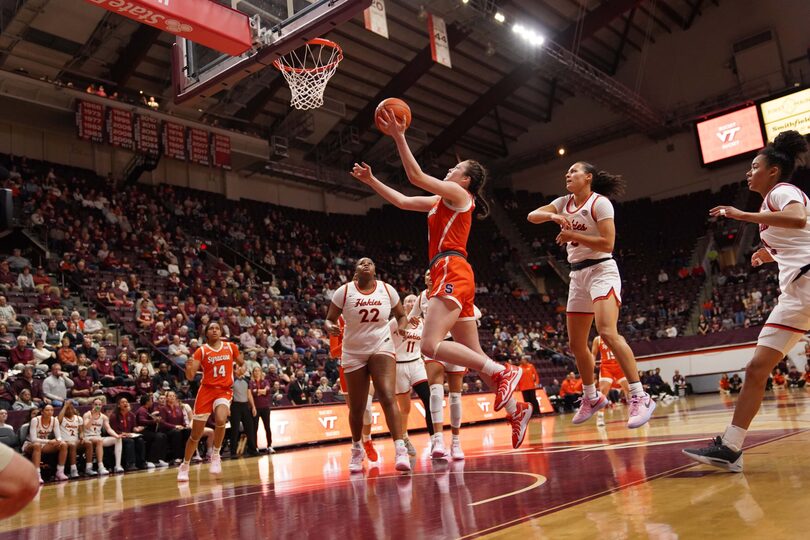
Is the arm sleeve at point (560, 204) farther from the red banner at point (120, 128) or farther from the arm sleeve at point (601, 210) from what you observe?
the red banner at point (120, 128)

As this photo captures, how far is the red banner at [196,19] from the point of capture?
25.2 feet

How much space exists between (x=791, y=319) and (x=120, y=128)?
20533 mm

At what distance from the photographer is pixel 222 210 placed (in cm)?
2484

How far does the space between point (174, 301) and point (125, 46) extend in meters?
9.46

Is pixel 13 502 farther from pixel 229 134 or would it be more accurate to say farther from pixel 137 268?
pixel 229 134

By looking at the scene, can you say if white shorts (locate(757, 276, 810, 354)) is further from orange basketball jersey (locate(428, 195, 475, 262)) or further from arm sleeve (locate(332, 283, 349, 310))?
arm sleeve (locate(332, 283, 349, 310))

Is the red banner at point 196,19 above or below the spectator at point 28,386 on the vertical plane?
above

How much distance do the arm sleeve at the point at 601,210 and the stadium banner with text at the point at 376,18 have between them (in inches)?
459

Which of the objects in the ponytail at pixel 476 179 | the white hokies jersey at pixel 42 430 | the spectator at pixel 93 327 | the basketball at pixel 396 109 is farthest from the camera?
the spectator at pixel 93 327

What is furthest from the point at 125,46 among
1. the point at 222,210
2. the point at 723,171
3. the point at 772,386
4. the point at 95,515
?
the point at 723,171

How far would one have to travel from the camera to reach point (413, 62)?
26469 mm

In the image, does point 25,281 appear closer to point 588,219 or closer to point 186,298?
point 186,298

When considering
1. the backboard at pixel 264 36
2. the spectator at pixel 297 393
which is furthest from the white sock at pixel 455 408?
the spectator at pixel 297 393

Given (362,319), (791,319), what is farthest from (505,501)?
(362,319)
